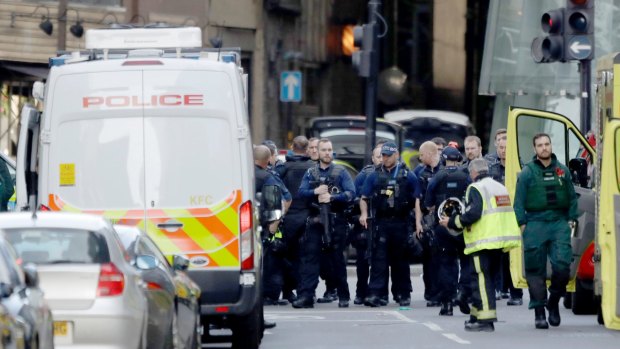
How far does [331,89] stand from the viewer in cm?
4719

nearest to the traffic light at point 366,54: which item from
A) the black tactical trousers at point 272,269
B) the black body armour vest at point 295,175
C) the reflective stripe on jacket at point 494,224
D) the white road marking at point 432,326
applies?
the black body armour vest at point 295,175

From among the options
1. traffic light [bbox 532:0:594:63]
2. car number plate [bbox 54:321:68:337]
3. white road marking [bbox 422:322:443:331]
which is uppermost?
traffic light [bbox 532:0:594:63]

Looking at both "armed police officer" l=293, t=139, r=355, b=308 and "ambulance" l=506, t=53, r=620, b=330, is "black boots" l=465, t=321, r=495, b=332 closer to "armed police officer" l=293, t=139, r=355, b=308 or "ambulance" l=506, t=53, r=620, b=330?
"ambulance" l=506, t=53, r=620, b=330

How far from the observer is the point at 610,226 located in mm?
17000

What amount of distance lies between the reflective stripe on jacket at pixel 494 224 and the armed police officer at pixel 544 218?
0.85 feet

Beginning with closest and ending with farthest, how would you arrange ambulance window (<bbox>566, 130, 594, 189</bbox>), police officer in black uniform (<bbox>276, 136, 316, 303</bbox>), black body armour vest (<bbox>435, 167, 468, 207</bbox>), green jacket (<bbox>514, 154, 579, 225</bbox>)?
1. green jacket (<bbox>514, 154, 579, 225</bbox>)
2. ambulance window (<bbox>566, 130, 594, 189</bbox>)
3. black body armour vest (<bbox>435, 167, 468, 207</bbox>)
4. police officer in black uniform (<bbox>276, 136, 316, 303</bbox>)

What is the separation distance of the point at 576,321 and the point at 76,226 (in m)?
8.11

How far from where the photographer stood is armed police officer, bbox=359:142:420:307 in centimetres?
2167

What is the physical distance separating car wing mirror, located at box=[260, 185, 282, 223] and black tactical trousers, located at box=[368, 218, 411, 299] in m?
2.48

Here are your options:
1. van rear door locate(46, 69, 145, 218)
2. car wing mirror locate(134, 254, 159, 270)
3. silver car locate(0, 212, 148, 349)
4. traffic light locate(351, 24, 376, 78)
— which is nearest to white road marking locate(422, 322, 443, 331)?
van rear door locate(46, 69, 145, 218)

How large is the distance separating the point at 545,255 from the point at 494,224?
27.9 inches

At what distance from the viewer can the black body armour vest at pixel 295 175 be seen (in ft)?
73.0

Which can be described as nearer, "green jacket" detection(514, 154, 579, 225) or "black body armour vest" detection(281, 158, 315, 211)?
"green jacket" detection(514, 154, 579, 225)

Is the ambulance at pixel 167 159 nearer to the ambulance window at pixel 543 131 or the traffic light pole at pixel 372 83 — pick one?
the ambulance window at pixel 543 131
